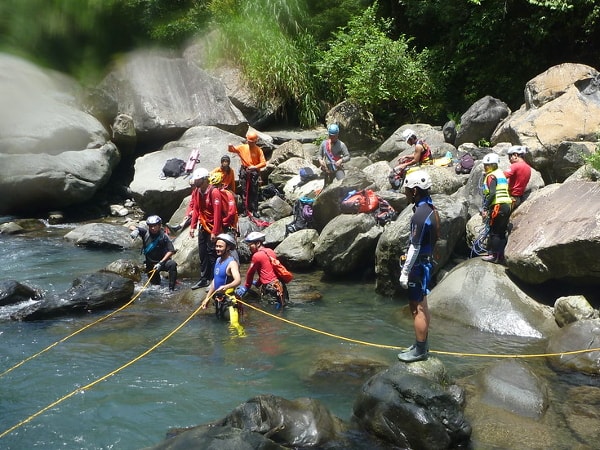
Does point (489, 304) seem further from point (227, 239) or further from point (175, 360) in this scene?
point (175, 360)

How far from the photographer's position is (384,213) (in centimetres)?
1220

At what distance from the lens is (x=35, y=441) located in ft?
20.1

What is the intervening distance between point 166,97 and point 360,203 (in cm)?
919

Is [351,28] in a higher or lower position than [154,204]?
higher

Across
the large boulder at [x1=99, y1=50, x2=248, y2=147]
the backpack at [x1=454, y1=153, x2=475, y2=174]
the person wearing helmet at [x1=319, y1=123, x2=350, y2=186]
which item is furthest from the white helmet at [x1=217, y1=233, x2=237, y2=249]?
the large boulder at [x1=99, y1=50, x2=248, y2=147]

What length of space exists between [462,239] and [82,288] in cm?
635

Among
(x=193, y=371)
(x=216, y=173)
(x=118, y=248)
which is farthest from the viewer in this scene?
(x=118, y=248)

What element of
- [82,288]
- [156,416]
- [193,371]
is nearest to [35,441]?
[156,416]

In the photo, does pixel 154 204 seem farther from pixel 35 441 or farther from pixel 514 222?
pixel 35 441

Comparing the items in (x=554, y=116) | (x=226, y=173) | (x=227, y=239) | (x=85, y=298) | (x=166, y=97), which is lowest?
(x=85, y=298)

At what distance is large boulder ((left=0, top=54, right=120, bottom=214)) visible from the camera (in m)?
16.1

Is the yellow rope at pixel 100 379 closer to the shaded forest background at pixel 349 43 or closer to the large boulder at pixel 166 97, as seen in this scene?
the shaded forest background at pixel 349 43

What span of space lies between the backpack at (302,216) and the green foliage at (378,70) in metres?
6.17

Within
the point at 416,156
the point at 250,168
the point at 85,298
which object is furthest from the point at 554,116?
the point at 85,298
